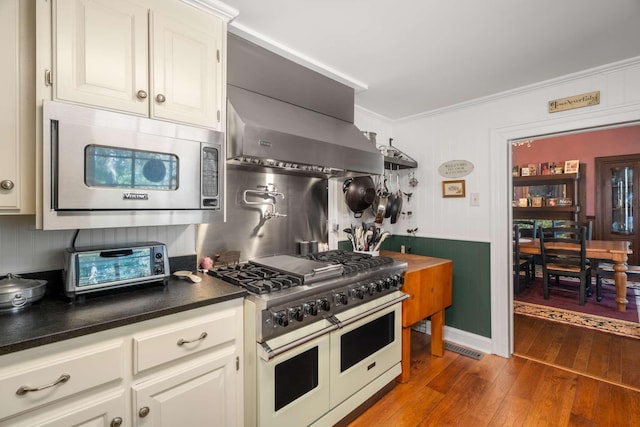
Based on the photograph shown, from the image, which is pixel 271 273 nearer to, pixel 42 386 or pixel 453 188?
pixel 42 386

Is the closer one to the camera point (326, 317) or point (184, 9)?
point (184, 9)

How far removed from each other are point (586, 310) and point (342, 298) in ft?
12.2

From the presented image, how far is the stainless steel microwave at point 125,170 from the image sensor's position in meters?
1.21

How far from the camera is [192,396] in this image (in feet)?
4.42

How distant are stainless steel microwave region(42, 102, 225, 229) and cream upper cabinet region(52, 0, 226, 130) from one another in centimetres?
8

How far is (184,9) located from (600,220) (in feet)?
23.3

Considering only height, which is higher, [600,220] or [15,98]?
[15,98]

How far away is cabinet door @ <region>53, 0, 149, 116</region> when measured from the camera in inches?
48.3

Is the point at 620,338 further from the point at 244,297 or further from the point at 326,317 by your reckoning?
the point at 244,297

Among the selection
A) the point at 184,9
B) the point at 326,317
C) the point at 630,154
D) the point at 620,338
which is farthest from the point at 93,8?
the point at 630,154

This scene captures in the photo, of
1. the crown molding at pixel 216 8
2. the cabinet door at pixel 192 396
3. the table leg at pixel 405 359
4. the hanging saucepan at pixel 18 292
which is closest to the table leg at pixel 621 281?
the table leg at pixel 405 359

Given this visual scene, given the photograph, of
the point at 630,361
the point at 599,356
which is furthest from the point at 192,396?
the point at 630,361

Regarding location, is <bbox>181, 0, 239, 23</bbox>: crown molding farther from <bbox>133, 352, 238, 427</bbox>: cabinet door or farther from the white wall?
the white wall

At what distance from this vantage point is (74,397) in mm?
1067
